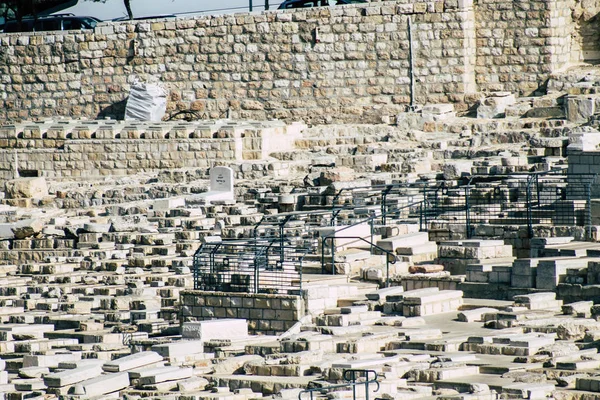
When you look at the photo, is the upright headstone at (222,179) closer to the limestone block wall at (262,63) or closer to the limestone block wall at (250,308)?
the limestone block wall at (262,63)

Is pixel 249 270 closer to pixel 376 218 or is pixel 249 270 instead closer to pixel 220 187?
pixel 376 218

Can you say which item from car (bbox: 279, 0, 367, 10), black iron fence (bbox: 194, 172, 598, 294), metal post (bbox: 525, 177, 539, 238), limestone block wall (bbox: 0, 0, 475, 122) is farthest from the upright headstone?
car (bbox: 279, 0, 367, 10)

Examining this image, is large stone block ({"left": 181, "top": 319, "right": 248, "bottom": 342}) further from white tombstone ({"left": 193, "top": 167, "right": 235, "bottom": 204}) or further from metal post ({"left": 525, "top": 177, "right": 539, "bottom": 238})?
white tombstone ({"left": 193, "top": 167, "right": 235, "bottom": 204})

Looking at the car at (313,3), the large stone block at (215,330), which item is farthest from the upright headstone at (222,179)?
the large stone block at (215,330)

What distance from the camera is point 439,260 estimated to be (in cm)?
1545

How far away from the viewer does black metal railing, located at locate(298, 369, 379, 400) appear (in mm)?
10211

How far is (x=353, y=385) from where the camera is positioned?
1022 centimetres

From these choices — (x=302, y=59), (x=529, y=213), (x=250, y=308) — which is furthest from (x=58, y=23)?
(x=250, y=308)

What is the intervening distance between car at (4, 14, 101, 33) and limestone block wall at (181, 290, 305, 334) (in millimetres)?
19566

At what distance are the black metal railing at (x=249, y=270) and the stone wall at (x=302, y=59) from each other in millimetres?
12218

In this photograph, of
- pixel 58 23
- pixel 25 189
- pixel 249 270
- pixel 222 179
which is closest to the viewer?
pixel 249 270

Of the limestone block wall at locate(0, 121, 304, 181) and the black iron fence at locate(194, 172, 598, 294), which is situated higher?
the limestone block wall at locate(0, 121, 304, 181)

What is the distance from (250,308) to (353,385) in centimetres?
416

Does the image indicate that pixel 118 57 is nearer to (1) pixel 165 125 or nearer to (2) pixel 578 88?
(1) pixel 165 125
